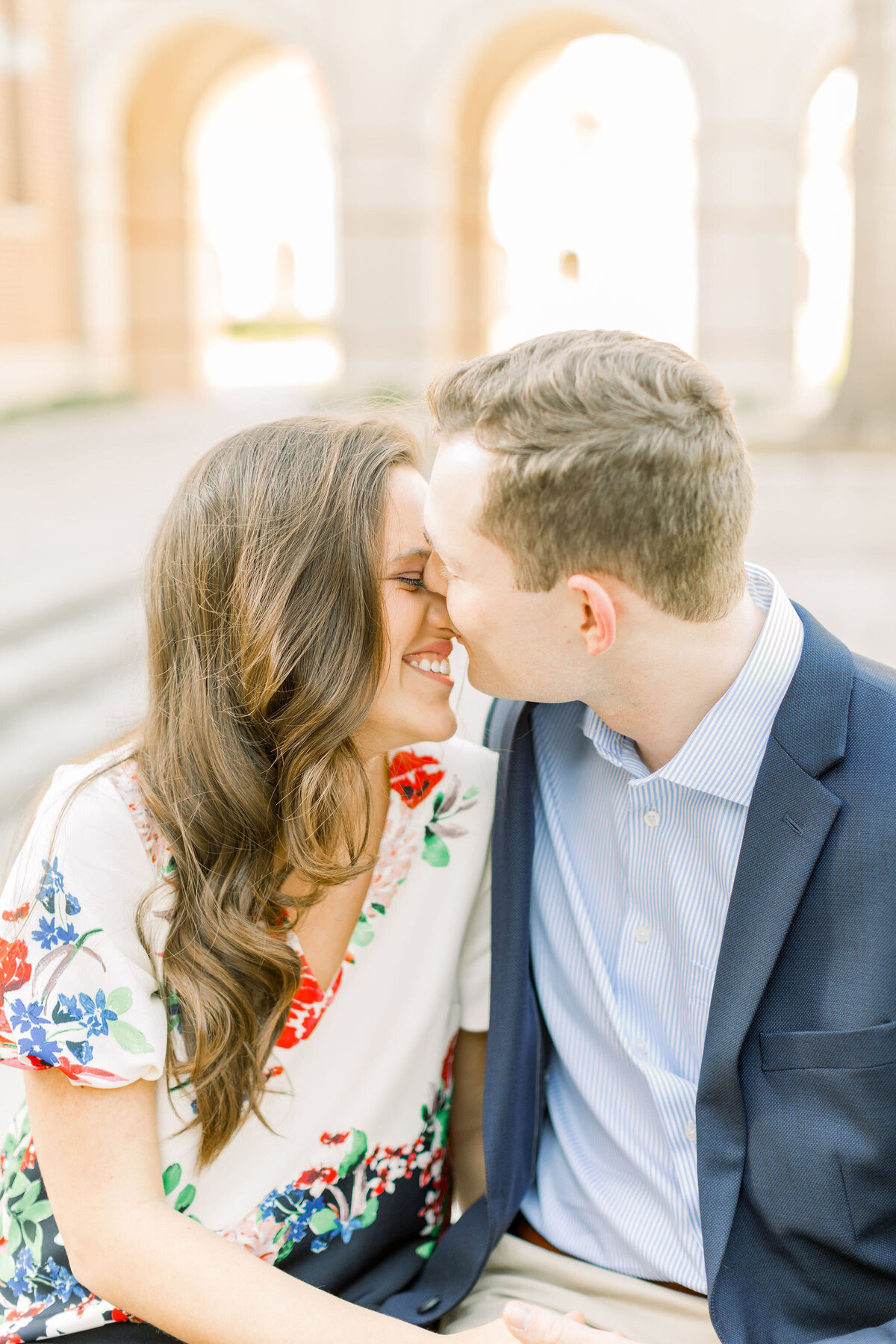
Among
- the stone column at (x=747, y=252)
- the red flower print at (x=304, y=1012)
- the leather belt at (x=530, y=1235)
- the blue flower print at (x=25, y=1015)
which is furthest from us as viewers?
the stone column at (x=747, y=252)

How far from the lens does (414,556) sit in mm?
1709

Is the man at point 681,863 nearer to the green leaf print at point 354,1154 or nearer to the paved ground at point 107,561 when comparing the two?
the green leaf print at point 354,1154

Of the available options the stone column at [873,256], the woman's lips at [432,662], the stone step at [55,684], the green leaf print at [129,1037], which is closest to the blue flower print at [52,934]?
the green leaf print at [129,1037]

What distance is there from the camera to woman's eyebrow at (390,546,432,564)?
1.69 m

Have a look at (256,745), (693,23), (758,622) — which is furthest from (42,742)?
(693,23)

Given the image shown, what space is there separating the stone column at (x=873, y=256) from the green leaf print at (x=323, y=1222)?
11502 mm

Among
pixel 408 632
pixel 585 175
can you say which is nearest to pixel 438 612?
pixel 408 632

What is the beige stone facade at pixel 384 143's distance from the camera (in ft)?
50.1

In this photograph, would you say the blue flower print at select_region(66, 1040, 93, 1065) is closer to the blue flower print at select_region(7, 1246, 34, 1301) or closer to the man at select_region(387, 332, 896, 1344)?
the blue flower print at select_region(7, 1246, 34, 1301)

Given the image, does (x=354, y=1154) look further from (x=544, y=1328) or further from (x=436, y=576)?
(x=436, y=576)

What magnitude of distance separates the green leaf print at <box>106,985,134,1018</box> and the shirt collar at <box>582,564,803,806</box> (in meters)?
0.69

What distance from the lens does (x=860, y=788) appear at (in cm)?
144

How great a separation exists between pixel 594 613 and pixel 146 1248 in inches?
36.1

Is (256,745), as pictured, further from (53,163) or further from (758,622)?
(53,163)
